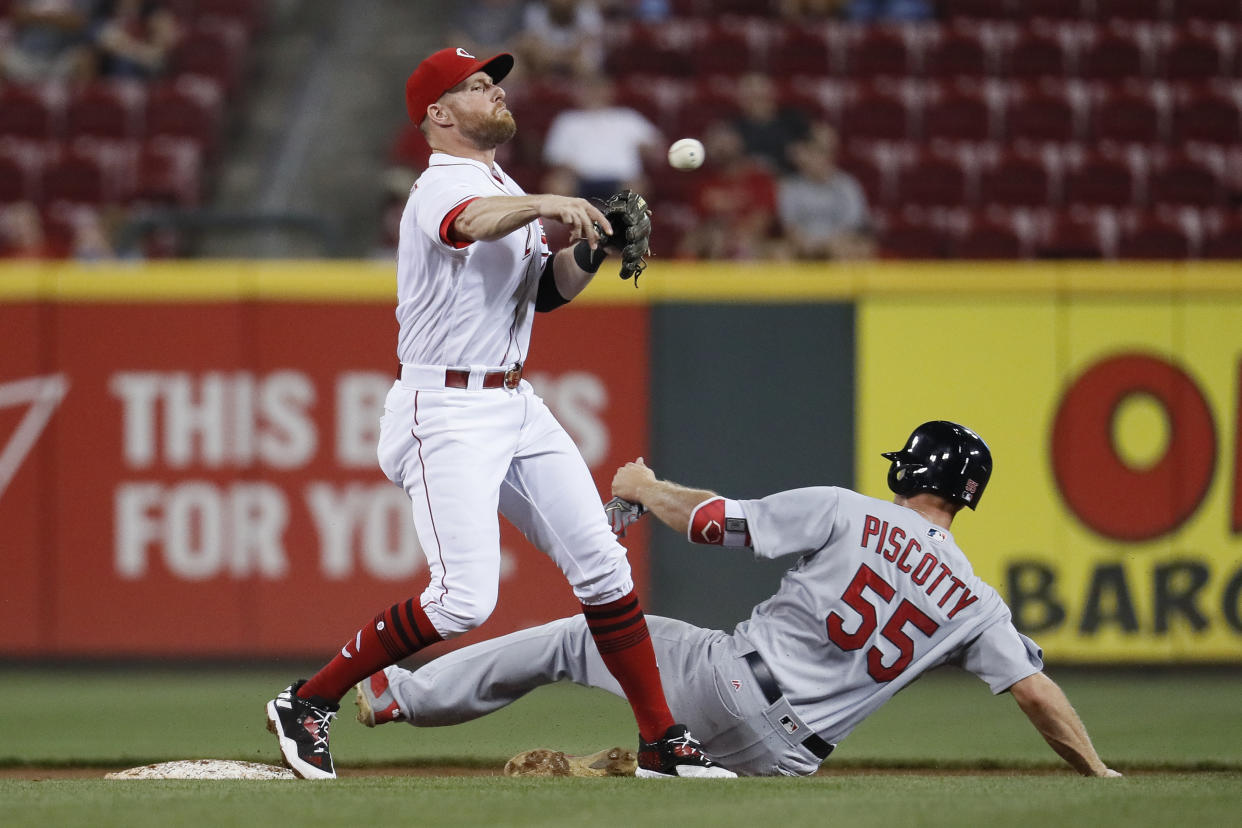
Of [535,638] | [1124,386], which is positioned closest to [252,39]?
[1124,386]

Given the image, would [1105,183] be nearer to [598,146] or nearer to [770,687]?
[598,146]

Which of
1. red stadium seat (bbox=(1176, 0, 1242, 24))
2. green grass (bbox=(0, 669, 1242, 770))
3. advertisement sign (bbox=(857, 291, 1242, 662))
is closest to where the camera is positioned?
green grass (bbox=(0, 669, 1242, 770))

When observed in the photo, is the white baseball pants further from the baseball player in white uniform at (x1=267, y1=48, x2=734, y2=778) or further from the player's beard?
the player's beard

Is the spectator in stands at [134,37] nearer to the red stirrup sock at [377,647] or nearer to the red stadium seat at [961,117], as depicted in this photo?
the red stadium seat at [961,117]

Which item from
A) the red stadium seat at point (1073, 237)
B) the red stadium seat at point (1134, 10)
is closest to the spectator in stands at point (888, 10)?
the red stadium seat at point (1134, 10)

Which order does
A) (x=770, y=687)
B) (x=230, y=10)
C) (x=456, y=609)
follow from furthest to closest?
1. (x=230, y=10)
2. (x=770, y=687)
3. (x=456, y=609)

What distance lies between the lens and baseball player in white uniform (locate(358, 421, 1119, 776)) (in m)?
3.87

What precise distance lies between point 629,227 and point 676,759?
1.29m

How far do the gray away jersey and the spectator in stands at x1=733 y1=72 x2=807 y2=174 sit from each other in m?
4.70

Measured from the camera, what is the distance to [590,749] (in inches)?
191

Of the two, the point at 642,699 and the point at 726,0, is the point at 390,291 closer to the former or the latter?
the point at 642,699

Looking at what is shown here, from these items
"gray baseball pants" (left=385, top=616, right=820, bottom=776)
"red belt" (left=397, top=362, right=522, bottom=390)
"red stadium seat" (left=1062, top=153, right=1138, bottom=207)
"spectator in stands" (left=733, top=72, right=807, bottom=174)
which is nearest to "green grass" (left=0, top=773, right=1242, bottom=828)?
"gray baseball pants" (left=385, top=616, right=820, bottom=776)

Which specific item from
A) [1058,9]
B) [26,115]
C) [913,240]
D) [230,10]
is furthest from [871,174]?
[26,115]

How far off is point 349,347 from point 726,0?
4595mm
